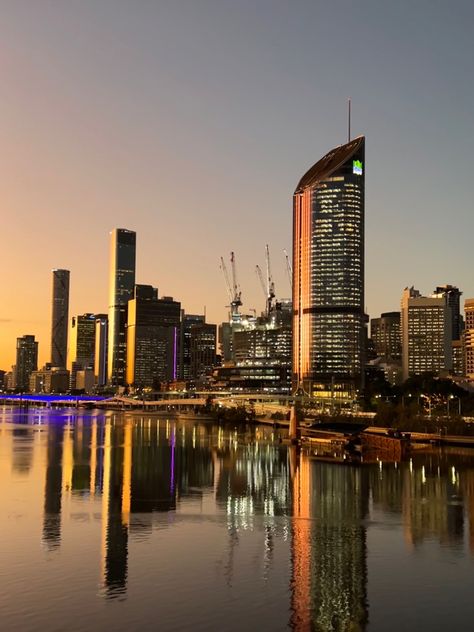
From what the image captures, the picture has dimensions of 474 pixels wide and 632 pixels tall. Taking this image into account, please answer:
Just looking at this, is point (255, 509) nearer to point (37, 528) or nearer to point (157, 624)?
point (37, 528)

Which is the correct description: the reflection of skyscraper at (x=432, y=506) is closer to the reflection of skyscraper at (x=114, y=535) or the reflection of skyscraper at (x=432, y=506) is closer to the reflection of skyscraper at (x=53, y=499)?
the reflection of skyscraper at (x=114, y=535)

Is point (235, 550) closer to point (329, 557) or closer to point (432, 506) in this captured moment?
point (329, 557)

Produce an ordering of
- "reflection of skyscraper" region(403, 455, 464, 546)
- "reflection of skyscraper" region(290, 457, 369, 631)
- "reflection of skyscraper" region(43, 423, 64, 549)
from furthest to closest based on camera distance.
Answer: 1. "reflection of skyscraper" region(403, 455, 464, 546)
2. "reflection of skyscraper" region(43, 423, 64, 549)
3. "reflection of skyscraper" region(290, 457, 369, 631)

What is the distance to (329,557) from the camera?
4222 cm

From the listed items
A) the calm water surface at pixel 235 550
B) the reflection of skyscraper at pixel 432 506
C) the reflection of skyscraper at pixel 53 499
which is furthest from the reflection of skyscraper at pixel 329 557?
the reflection of skyscraper at pixel 53 499

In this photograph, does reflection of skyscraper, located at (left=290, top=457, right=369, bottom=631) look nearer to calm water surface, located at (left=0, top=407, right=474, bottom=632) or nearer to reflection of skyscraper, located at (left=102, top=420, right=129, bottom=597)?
calm water surface, located at (left=0, top=407, right=474, bottom=632)

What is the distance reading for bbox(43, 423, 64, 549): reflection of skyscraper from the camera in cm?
4718

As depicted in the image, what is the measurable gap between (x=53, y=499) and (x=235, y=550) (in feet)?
77.1

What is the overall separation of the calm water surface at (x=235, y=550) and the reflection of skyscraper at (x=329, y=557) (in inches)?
4.4

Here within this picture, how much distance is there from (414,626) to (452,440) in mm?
96297

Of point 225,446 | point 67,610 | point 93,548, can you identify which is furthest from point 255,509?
point 225,446

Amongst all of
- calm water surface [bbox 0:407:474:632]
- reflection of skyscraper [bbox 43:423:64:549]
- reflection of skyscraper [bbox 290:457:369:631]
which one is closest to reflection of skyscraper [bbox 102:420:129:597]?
calm water surface [bbox 0:407:474:632]

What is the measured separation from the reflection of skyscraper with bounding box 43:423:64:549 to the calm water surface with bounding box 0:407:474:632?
15cm

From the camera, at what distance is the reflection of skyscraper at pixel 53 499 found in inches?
1857
